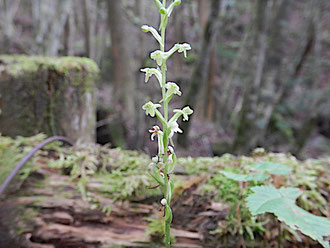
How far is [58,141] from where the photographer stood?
2383 mm

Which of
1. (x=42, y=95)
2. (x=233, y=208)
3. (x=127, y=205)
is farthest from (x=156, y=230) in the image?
(x=42, y=95)

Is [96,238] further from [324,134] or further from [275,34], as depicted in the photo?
[324,134]

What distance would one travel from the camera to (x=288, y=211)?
1283mm

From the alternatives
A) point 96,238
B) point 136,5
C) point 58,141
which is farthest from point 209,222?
point 136,5

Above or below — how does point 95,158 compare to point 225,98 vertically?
above

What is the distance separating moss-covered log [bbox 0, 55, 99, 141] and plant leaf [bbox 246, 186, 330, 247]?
2.24 meters

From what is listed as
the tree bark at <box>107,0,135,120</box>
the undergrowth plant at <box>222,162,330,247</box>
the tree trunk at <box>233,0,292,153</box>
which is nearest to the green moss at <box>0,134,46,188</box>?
the undergrowth plant at <box>222,162,330,247</box>

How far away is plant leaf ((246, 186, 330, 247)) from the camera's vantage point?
A: 1.21 m

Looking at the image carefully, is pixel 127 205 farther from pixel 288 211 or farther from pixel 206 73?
pixel 206 73

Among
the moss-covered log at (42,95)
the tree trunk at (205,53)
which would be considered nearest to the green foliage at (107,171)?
the moss-covered log at (42,95)

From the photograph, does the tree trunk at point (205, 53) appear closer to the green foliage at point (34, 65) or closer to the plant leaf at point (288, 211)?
the green foliage at point (34, 65)

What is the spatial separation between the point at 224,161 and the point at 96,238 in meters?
1.30

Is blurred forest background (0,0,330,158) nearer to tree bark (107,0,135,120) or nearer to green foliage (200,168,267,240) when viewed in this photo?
tree bark (107,0,135,120)

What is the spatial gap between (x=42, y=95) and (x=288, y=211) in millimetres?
2558
